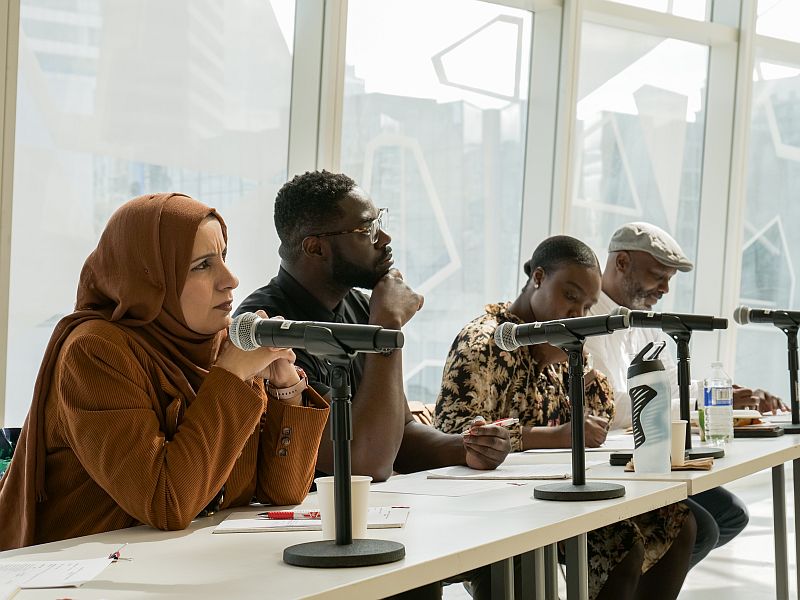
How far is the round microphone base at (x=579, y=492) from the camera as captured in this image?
5.89 feet

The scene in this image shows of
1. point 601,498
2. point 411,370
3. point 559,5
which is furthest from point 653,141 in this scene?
point 601,498

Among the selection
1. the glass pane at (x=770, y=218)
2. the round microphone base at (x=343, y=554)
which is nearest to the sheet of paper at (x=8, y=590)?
the round microphone base at (x=343, y=554)

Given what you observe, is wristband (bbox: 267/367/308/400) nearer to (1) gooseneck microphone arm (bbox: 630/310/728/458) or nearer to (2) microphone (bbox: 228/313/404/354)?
(2) microphone (bbox: 228/313/404/354)

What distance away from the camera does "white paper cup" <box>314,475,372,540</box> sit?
4.44 feet

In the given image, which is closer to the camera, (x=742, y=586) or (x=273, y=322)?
(x=273, y=322)

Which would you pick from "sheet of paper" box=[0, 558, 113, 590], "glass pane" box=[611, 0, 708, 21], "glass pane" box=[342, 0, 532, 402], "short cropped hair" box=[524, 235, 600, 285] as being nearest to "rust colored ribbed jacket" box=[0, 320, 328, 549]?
"sheet of paper" box=[0, 558, 113, 590]

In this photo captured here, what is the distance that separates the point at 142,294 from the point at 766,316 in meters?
2.16

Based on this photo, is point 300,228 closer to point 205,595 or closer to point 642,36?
point 205,595

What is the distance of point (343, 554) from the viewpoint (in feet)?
4.14

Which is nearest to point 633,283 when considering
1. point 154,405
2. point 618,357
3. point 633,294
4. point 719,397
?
point 633,294

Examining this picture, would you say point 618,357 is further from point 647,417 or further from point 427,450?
point 647,417

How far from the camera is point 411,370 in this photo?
15.4 feet

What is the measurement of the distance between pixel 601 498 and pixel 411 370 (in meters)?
2.91

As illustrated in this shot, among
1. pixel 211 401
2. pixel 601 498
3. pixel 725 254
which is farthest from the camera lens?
pixel 725 254
